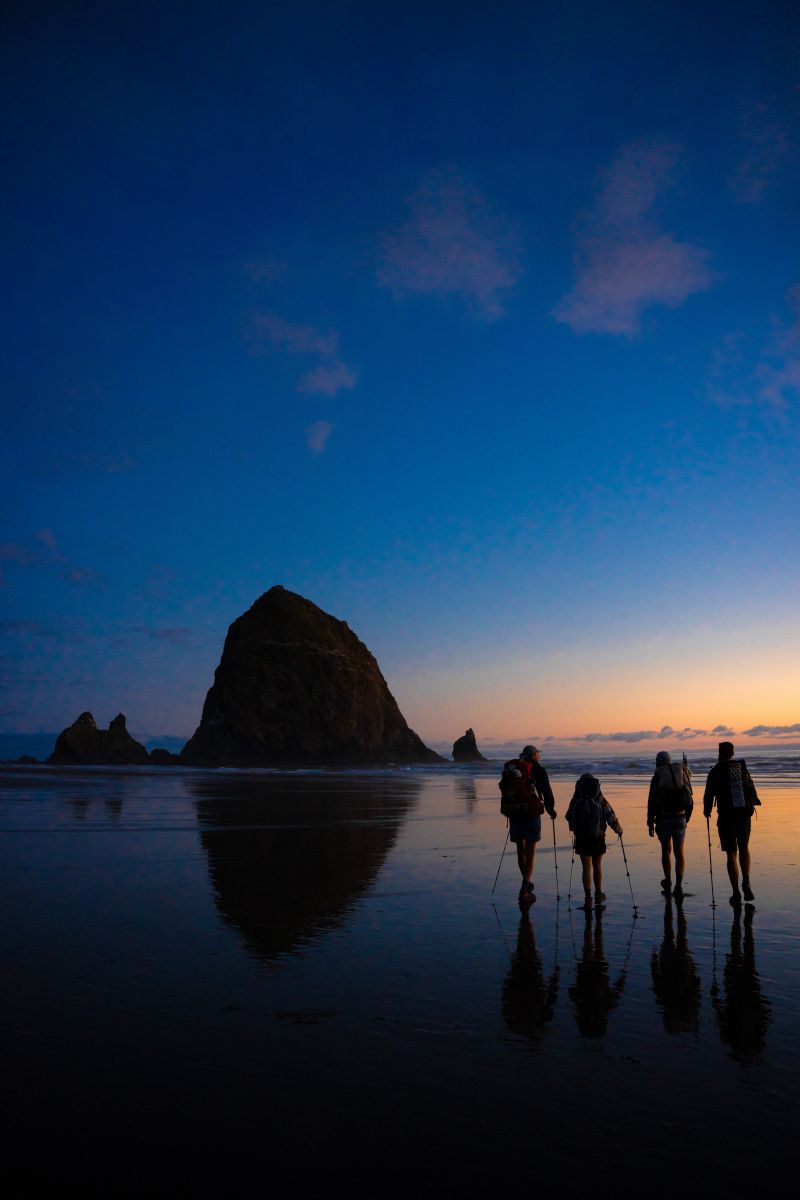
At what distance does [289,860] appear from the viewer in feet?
48.1

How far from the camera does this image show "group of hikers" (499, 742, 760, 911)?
1139 centimetres

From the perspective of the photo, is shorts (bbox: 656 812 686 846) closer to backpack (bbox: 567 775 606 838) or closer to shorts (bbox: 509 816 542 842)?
backpack (bbox: 567 775 606 838)

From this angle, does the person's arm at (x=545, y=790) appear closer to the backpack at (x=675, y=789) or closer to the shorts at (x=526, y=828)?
the shorts at (x=526, y=828)

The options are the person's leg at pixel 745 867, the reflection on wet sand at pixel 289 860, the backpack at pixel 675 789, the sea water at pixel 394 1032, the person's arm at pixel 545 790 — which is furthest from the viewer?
the backpack at pixel 675 789

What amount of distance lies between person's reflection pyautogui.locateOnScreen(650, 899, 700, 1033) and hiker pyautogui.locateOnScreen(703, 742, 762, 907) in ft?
8.78

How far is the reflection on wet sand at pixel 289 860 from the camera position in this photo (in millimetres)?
9406

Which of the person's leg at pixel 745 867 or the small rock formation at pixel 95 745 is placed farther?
the small rock formation at pixel 95 745

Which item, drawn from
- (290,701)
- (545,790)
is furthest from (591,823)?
(290,701)

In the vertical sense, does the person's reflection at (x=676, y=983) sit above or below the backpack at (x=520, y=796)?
below

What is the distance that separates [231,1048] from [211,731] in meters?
121

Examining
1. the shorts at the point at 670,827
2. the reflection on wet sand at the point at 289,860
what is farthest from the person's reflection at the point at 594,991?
the shorts at the point at 670,827

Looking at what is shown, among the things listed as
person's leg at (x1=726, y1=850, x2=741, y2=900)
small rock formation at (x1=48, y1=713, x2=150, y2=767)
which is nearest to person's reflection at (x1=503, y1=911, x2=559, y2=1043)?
person's leg at (x1=726, y1=850, x2=741, y2=900)

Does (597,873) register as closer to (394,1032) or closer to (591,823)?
(591,823)

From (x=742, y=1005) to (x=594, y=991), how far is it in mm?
1260
